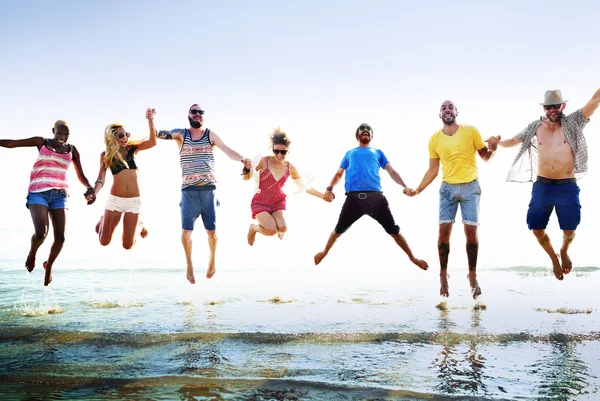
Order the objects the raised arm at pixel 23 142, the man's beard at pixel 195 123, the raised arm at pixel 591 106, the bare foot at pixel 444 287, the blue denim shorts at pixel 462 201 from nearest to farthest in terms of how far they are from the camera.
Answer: the raised arm at pixel 591 106 < the raised arm at pixel 23 142 < the blue denim shorts at pixel 462 201 < the bare foot at pixel 444 287 < the man's beard at pixel 195 123

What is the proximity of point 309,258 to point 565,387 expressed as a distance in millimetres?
19070

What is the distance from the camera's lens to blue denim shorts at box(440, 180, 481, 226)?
9.87 meters

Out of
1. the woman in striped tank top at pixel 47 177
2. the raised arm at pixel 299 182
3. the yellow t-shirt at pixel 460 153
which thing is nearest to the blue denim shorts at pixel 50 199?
the woman in striped tank top at pixel 47 177

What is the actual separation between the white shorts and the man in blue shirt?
12.2 feet

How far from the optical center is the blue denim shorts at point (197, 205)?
1055 cm

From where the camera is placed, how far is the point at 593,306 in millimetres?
10766

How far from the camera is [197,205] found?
10.6 metres

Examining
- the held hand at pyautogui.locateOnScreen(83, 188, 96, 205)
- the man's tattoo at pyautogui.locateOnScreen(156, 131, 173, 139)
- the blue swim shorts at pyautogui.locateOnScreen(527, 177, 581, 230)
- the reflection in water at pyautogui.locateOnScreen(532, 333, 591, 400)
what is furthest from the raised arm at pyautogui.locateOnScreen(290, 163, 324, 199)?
the reflection in water at pyautogui.locateOnScreen(532, 333, 591, 400)

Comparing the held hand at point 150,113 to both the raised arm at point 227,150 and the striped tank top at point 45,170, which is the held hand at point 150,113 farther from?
the striped tank top at point 45,170

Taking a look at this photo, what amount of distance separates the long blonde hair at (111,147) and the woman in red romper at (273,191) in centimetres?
259

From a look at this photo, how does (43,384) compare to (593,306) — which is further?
(593,306)

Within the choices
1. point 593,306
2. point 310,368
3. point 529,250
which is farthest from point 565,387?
point 529,250

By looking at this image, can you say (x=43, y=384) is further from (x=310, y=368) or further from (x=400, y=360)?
(x=400, y=360)

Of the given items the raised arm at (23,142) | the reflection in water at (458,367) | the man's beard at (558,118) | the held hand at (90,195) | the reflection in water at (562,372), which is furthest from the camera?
the held hand at (90,195)
